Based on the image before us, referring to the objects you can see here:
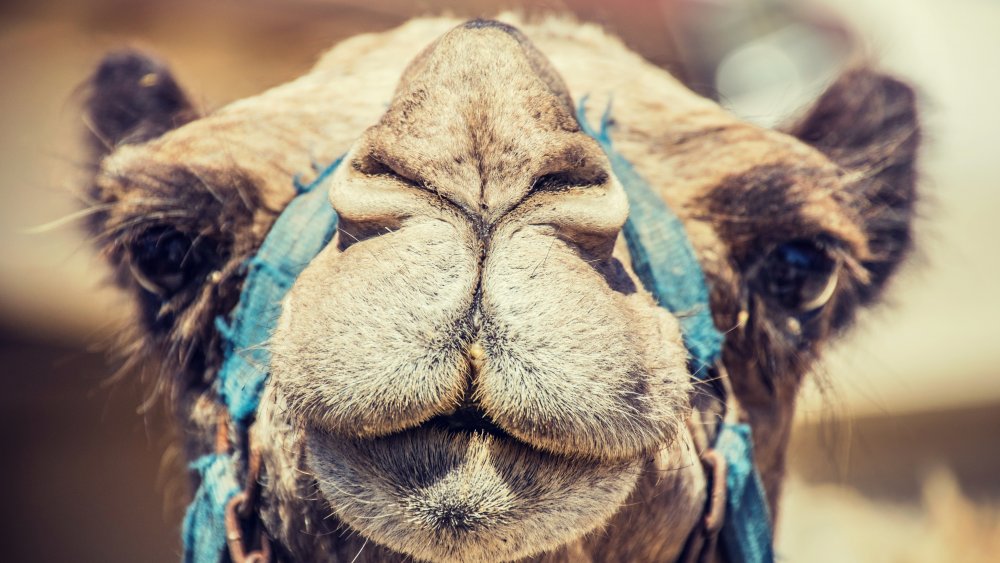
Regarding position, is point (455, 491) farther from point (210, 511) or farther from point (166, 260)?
point (166, 260)

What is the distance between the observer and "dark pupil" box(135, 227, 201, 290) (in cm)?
271

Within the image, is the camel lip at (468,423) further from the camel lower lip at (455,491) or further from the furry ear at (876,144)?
the furry ear at (876,144)

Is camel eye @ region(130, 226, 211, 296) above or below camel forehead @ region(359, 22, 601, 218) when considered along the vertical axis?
below

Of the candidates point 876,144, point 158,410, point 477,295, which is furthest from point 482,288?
point 158,410

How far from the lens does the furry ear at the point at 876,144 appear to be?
141 inches

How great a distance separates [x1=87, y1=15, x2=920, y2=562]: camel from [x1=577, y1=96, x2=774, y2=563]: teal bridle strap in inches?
2.1

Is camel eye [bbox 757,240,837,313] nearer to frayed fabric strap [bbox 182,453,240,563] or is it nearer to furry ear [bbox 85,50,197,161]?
frayed fabric strap [bbox 182,453,240,563]

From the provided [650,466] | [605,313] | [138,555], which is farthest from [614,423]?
[138,555]

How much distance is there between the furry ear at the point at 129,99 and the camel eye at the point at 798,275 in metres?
2.11

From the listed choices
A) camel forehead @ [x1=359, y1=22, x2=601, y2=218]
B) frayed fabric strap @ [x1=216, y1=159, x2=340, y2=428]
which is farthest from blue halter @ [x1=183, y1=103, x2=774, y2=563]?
camel forehead @ [x1=359, y1=22, x2=601, y2=218]

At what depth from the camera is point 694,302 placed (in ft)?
8.68

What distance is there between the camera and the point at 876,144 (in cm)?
363

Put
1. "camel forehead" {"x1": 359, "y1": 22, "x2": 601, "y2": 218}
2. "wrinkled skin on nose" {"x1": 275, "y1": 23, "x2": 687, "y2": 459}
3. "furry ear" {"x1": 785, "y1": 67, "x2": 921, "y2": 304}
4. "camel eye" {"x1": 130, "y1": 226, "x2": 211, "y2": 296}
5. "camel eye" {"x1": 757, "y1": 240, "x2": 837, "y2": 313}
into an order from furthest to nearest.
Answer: "furry ear" {"x1": 785, "y1": 67, "x2": 921, "y2": 304}, "camel eye" {"x1": 757, "y1": 240, "x2": 837, "y2": 313}, "camel eye" {"x1": 130, "y1": 226, "x2": 211, "y2": 296}, "camel forehead" {"x1": 359, "y1": 22, "x2": 601, "y2": 218}, "wrinkled skin on nose" {"x1": 275, "y1": 23, "x2": 687, "y2": 459}

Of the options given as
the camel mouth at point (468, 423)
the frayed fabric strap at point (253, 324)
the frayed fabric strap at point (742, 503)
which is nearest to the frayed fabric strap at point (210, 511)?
the frayed fabric strap at point (253, 324)
